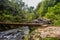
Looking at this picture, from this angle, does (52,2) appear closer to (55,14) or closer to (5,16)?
(55,14)

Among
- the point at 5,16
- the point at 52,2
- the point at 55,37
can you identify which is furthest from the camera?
the point at 5,16

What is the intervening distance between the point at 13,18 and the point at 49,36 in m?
15.9

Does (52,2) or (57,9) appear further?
(52,2)

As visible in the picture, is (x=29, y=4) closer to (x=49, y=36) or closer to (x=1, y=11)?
(x=1, y=11)

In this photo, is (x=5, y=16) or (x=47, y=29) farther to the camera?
(x=5, y=16)

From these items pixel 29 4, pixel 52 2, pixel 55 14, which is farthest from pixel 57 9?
pixel 29 4

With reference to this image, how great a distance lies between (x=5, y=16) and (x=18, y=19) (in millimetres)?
2311

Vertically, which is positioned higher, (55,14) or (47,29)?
(47,29)

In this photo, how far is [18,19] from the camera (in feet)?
66.2

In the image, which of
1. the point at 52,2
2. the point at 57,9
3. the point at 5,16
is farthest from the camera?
the point at 5,16

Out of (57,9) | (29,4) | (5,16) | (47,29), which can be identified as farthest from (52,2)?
(47,29)

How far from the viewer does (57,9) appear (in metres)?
13.2

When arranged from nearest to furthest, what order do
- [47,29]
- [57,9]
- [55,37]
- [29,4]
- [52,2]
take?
[55,37] → [47,29] → [57,9] → [52,2] → [29,4]

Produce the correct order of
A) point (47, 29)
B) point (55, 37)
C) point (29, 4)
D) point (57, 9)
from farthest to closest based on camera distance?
point (29, 4) → point (57, 9) → point (47, 29) → point (55, 37)
